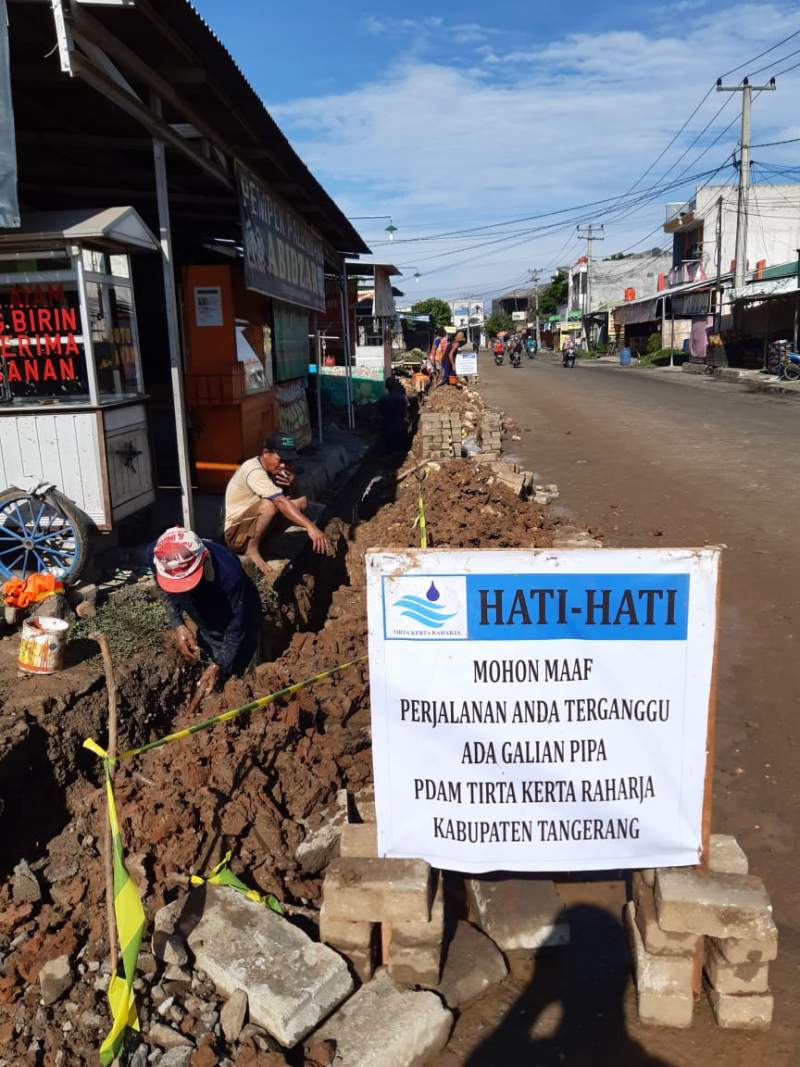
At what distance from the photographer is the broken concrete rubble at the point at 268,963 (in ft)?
9.30

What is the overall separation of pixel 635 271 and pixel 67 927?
79.1 meters

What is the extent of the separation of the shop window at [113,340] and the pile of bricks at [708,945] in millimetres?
4942

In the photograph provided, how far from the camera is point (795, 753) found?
15.1 ft

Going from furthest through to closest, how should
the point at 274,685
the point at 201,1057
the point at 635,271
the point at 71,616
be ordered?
1. the point at 635,271
2. the point at 71,616
3. the point at 274,685
4. the point at 201,1057

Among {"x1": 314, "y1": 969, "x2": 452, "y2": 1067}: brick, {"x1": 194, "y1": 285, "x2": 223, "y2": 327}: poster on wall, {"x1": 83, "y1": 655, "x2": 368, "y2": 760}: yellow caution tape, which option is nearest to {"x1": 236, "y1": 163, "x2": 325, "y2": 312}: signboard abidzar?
{"x1": 194, "y1": 285, "x2": 223, "y2": 327}: poster on wall

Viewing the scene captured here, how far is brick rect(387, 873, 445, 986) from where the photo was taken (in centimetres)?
300

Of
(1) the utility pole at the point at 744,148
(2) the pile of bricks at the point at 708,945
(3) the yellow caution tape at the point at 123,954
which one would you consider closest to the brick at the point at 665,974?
(2) the pile of bricks at the point at 708,945

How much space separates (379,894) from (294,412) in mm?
10511

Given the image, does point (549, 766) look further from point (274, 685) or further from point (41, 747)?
point (41, 747)

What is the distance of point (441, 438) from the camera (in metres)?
14.7

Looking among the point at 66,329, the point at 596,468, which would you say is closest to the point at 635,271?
the point at 596,468

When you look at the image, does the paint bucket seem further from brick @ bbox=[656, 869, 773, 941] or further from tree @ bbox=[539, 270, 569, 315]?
tree @ bbox=[539, 270, 569, 315]

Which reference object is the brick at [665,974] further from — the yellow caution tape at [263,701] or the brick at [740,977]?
the yellow caution tape at [263,701]

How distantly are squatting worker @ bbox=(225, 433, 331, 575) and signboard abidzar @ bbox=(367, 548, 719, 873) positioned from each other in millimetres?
3813
